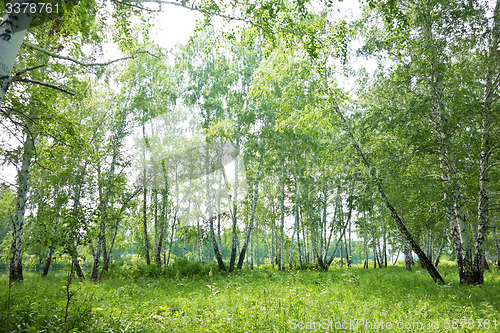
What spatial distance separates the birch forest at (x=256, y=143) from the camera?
4637 millimetres

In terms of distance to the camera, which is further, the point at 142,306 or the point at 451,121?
the point at 451,121

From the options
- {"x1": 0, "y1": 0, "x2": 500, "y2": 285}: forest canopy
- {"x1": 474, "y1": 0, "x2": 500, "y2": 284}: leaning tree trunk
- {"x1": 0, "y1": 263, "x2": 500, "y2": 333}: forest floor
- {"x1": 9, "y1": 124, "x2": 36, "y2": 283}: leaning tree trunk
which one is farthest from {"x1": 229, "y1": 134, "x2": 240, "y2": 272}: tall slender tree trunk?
{"x1": 474, "y1": 0, "x2": 500, "y2": 284}: leaning tree trunk

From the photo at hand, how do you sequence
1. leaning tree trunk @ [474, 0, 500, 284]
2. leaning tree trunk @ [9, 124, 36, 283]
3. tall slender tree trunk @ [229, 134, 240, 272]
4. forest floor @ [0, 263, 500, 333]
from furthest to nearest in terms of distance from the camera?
tall slender tree trunk @ [229, 134, 240, 272] → leaning tree trunk @ [9, 124, 36, 283] → leaning tree trunk @ [474, 0, 500, 284] → forest floor @ [0, 263, 500, 333]

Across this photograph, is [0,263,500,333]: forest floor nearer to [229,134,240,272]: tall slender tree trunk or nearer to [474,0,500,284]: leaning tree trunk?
[474,0,500,284]: leaning tree trunk

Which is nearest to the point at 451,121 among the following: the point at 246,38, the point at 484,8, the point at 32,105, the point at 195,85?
the point at 484,8

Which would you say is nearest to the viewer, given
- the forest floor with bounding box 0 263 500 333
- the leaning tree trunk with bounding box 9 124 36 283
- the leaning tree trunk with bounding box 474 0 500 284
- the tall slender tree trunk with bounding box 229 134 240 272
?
the forest floor with bounding box 0 263 500 333

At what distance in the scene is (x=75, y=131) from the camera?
648 cm

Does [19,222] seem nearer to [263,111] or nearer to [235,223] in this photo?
[235,223]

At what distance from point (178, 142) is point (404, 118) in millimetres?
14988

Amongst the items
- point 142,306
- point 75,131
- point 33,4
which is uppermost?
point 33,4

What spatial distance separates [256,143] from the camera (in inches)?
583

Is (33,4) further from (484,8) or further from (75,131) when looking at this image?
(484,8)

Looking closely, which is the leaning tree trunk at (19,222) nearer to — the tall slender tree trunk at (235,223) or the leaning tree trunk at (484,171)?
the tall slender tree trunk at (235,223)

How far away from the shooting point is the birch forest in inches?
183
